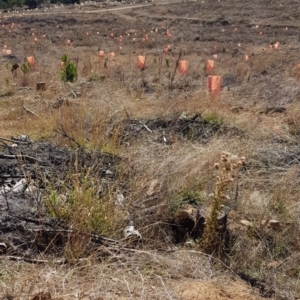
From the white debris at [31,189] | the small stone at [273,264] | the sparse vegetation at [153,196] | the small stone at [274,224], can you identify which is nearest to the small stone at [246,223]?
the sparse vegetation at [153,196]

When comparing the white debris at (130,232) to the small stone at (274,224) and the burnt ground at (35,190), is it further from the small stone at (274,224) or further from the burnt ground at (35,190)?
the small stone at (274,224)

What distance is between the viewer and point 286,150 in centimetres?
487

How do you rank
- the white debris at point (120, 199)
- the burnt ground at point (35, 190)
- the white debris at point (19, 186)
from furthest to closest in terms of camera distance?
the white debris at point (19, 186)
the white debris at point (120, 199)
the burnt ground at point (35, 190)

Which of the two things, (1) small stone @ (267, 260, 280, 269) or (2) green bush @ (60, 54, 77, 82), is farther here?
(2) green bush @ (60, 54, 77, 82)

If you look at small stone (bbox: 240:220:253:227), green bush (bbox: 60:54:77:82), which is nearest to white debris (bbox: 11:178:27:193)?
small stone (bbox: 240:220:253:227)

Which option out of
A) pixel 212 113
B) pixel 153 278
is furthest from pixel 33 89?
pixel 153 278

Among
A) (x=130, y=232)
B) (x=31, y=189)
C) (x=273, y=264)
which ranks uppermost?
(x=31, y=189)

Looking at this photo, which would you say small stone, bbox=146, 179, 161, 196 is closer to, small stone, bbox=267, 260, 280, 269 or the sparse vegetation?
the sparse vegetation

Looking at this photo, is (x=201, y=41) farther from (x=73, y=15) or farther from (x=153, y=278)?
(x=153, y=278)

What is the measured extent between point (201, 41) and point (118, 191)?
66.3ft

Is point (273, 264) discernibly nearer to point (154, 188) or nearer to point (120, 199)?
point (154, 188)

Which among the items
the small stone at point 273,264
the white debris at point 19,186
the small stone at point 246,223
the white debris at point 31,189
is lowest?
the small stone at point 273,264

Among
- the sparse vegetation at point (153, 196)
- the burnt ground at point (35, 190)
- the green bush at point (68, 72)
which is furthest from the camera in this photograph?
the green bush at point (68, 72)

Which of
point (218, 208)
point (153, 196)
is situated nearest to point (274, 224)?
point (218, 208)
